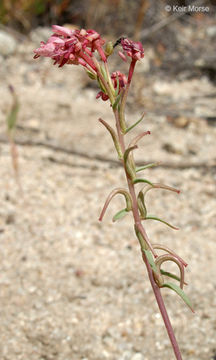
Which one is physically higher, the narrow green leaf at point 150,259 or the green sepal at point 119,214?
the green sepal at point 119,214

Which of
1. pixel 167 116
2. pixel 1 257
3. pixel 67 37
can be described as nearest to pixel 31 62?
pixel 167 116

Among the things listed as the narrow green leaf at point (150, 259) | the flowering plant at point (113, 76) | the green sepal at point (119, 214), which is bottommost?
the narrow green leaf at point (150, 259)

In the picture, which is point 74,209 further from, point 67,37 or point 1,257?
point 67,37

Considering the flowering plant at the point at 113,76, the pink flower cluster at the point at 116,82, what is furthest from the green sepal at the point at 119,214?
the pink flower cluster at the point at 116,82

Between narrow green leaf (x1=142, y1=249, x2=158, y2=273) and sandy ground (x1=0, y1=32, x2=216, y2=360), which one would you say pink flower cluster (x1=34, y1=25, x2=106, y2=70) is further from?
sandy ground (x1=0, y1=32, x2=216, y2=360)

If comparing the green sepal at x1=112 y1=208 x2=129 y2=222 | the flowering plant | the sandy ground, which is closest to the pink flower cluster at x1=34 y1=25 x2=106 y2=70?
the flowering plant

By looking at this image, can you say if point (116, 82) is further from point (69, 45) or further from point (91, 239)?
point (91, 239)

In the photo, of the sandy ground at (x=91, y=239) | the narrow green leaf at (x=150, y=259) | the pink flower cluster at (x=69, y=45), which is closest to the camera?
the pink flower cluster at (x=69, y=45)

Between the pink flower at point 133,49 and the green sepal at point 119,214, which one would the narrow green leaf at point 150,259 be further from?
the pink flower at point 133,49
